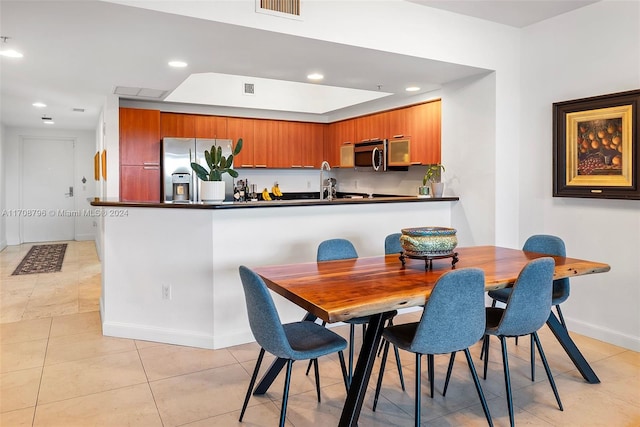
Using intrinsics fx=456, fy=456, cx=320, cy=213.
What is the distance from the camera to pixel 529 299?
2.35 metres

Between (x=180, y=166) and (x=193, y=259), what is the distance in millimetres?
2630

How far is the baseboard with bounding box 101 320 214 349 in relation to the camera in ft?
11.3

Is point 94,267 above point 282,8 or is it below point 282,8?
below

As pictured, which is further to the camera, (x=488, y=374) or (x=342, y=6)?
(x=342, y=6)

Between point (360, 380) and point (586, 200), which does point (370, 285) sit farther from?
point (586, 200)

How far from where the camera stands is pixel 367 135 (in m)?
6.38

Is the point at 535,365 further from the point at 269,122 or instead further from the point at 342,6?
the point at 269,122

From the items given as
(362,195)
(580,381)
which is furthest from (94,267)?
(580,381)

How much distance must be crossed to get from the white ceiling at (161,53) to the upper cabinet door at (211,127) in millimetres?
1141

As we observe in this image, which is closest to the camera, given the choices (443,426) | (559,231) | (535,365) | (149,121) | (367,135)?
(443,426)

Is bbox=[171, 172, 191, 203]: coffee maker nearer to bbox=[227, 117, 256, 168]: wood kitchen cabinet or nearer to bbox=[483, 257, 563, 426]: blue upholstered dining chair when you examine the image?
bbox=[227, 117, 256, 168]: wood kitchen cabinet

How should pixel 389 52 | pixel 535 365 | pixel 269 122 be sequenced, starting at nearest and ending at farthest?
pixel 535 365, pixel 389 52, pixel 269 122

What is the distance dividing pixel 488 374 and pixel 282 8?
2787 mm

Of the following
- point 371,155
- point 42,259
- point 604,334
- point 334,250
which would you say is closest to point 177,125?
point 371,155
